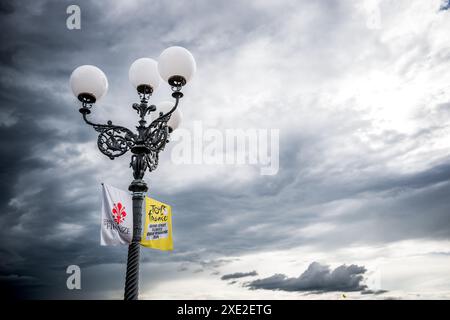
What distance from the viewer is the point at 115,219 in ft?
22.9

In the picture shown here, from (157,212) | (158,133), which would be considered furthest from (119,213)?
(158,133)

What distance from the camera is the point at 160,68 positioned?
7.81 metres

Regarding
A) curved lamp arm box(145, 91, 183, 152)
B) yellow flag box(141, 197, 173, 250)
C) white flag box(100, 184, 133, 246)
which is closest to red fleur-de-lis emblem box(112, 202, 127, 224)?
white flag box(100, 184, 133, 246)

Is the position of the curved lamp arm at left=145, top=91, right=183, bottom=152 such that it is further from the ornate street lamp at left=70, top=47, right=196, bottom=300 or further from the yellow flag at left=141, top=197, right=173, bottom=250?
the yellow flag at left=141, top=197, right=173, bottom=250

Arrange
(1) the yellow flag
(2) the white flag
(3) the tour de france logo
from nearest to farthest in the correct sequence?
(2) the white flag < (1) the yellow flag < (3) the tour de france logo

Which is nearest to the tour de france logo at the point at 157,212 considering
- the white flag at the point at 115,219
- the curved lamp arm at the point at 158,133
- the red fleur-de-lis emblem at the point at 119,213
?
the white flag at the point at 115,219

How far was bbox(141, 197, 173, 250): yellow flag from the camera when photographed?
7293 millimetres

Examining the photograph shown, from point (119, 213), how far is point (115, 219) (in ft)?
0.50

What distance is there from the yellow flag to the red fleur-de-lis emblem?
48cm

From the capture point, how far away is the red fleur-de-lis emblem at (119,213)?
700cm

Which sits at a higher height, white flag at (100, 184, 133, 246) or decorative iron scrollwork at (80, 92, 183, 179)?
decorative iron scrollwork at (80, 92, 183, 179)

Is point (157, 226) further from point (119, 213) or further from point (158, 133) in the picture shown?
point (158, 133)
